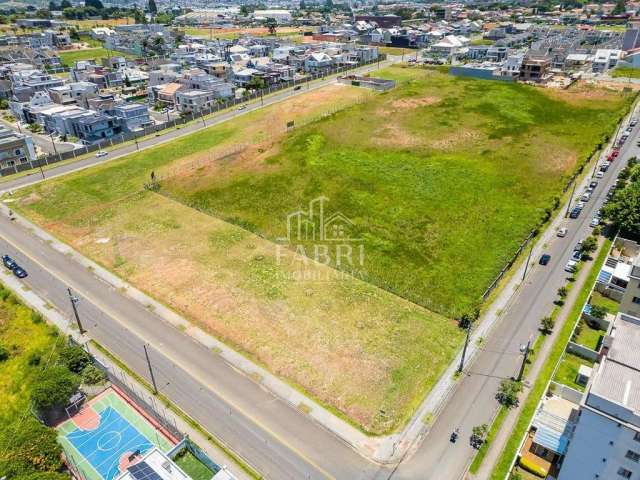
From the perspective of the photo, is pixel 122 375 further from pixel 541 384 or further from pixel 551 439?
pixel 541 384

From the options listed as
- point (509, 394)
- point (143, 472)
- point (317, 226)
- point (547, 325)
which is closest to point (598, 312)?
point (547, 325)

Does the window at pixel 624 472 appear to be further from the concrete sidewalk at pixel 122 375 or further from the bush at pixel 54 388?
the bush at pixel 54 388

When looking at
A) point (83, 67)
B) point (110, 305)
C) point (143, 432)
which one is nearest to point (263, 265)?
point (110, 305)

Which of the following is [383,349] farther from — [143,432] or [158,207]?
[158,207]

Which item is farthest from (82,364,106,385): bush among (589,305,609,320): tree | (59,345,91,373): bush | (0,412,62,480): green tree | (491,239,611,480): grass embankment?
(589,305,609,320): tree

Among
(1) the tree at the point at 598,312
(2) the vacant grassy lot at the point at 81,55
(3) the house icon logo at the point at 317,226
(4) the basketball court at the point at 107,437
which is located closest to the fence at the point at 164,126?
(3) the house icon logo at the point at 317,226

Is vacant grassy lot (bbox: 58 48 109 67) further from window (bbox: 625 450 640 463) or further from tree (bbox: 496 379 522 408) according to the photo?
window (bbox: 625 450 640 463)
